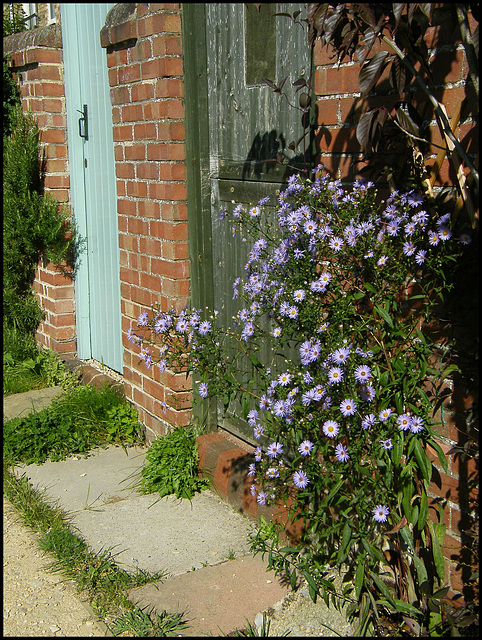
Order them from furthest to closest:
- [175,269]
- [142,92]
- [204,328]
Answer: [142,92]
[175,269]
[204,328]

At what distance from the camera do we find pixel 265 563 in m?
3.31

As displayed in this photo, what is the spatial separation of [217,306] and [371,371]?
1878mm

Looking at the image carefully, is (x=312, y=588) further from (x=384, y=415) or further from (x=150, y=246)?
(x=150, y=246)

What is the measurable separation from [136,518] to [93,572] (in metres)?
0.62

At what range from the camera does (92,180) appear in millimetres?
5719

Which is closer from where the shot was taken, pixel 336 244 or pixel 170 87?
pixel 336 244

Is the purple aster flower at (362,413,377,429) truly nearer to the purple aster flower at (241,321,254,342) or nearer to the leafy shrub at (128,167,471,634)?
the leafy shrub at (128,167,471,634)

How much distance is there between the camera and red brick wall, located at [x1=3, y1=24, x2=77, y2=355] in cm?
598

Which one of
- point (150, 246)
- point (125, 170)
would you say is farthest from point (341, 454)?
point (125, 170)

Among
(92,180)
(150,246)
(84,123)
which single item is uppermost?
(84,123)

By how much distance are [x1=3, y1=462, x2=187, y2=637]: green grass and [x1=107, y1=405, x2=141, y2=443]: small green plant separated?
80 centimetres

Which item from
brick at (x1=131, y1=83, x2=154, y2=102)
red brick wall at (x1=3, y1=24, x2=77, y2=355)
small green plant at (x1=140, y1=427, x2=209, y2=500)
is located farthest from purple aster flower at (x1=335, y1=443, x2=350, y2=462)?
red brick wall at (x1=3, y1=24, x2=77, y2=355)

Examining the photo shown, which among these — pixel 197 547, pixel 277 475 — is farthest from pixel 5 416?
pixel 277 475

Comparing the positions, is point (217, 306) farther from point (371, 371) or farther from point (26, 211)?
point (26, 211)
